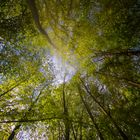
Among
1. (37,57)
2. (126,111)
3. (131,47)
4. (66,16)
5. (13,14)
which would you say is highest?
(37,57)

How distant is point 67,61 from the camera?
41.9 ft

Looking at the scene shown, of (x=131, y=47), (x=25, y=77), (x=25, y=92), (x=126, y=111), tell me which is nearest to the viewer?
(x=131, y=47)

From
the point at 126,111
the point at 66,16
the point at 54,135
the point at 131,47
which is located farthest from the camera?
the point at 54,135

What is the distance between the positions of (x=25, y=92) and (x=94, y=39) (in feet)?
25.1

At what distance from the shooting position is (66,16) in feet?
29.8

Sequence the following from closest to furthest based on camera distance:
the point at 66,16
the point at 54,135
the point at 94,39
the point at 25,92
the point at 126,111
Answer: the point at 66,16 < the point at 94,39 < the point at 126,111 < the point at 25,92 < the point at 54,135

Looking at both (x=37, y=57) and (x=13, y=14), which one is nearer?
(x=13, y=14)

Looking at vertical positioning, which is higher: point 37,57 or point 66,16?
point 37,57

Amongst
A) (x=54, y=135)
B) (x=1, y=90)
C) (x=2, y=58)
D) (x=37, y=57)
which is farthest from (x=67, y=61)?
(x=54, y=135)

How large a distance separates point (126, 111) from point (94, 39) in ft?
19.5

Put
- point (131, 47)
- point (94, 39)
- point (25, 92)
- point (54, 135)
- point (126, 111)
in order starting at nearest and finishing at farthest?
point (131, 47) → point (94, 39) → point (126, 111) → point (25, 92) → point (54, 135)

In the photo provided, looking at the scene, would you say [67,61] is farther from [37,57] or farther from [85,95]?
[85,95]

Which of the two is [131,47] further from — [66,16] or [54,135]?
[54,135]

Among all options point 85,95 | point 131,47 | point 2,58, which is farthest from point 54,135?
point 131,47
